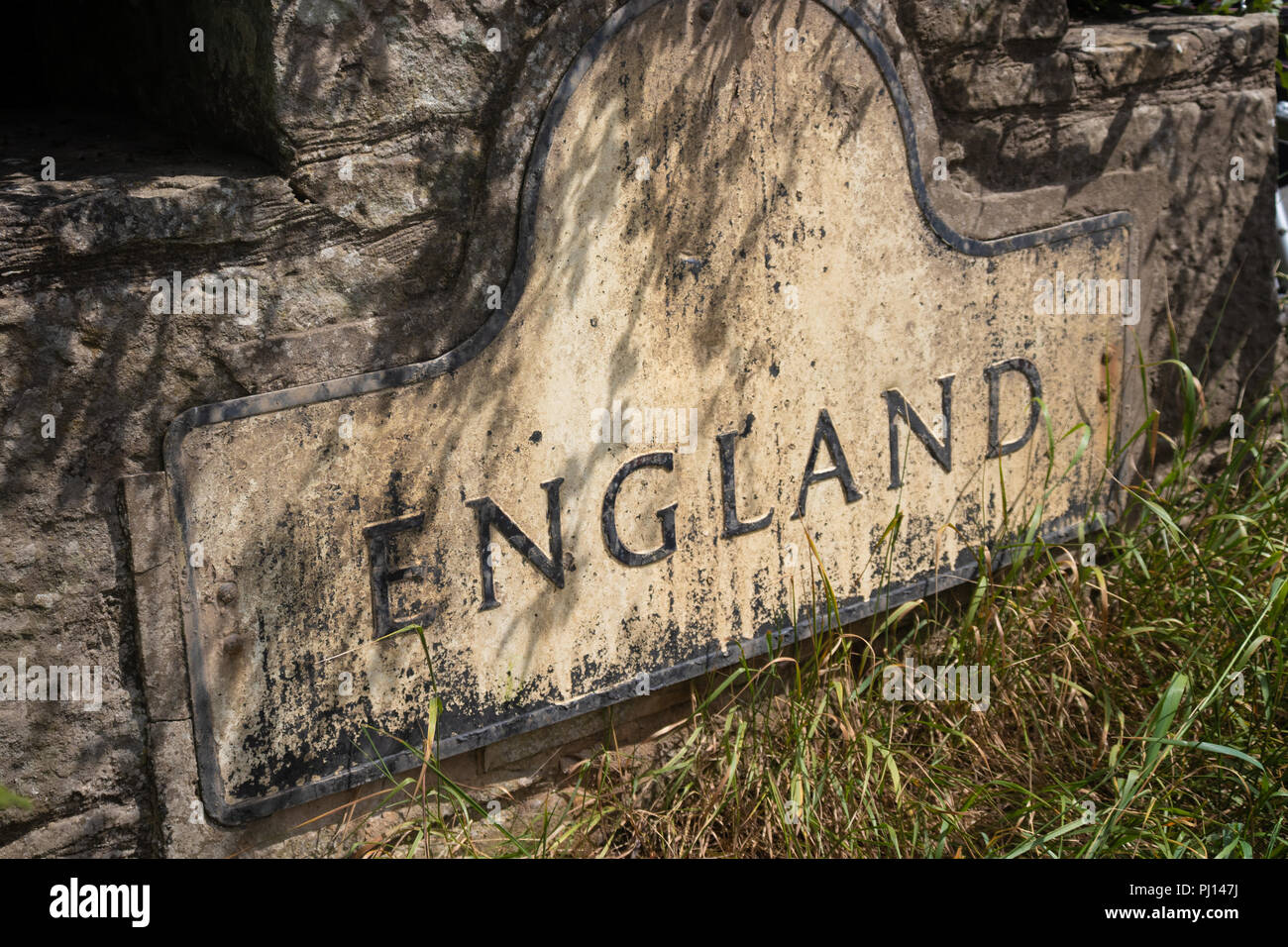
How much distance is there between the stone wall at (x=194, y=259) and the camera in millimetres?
1756

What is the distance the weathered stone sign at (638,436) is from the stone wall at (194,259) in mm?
68

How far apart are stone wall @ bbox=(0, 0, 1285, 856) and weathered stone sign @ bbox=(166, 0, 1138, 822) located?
2.7 inches

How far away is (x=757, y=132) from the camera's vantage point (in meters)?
2.32

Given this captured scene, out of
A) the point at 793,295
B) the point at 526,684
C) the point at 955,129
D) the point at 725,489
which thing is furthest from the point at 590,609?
the point at 955,129

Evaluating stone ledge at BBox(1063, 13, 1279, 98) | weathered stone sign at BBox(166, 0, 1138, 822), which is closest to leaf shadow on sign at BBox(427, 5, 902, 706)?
weathered stone sign at BBox(166, 0, 1138, 822)

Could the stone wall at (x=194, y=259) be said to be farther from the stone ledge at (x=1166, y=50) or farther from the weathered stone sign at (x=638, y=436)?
the stone ledge at (x=1166, y=50)

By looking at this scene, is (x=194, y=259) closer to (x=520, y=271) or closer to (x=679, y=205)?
(x=520, y=271)

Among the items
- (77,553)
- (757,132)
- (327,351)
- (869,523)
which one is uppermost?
(757,132)

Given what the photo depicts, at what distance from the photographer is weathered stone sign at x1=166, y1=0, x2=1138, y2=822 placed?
1.96 metres

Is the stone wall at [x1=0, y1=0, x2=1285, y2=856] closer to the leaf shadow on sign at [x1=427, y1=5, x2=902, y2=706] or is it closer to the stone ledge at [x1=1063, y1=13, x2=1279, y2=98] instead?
the leaf shadow on sign at [x1=427, y1=5, x2=902, y2=706]

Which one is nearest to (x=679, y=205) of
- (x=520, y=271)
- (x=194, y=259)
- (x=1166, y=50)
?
(x=520, y=271)

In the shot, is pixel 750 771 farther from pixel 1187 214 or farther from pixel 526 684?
pixel 1187 214

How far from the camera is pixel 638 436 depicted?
2.28 meters

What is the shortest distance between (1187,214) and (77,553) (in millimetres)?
2724
